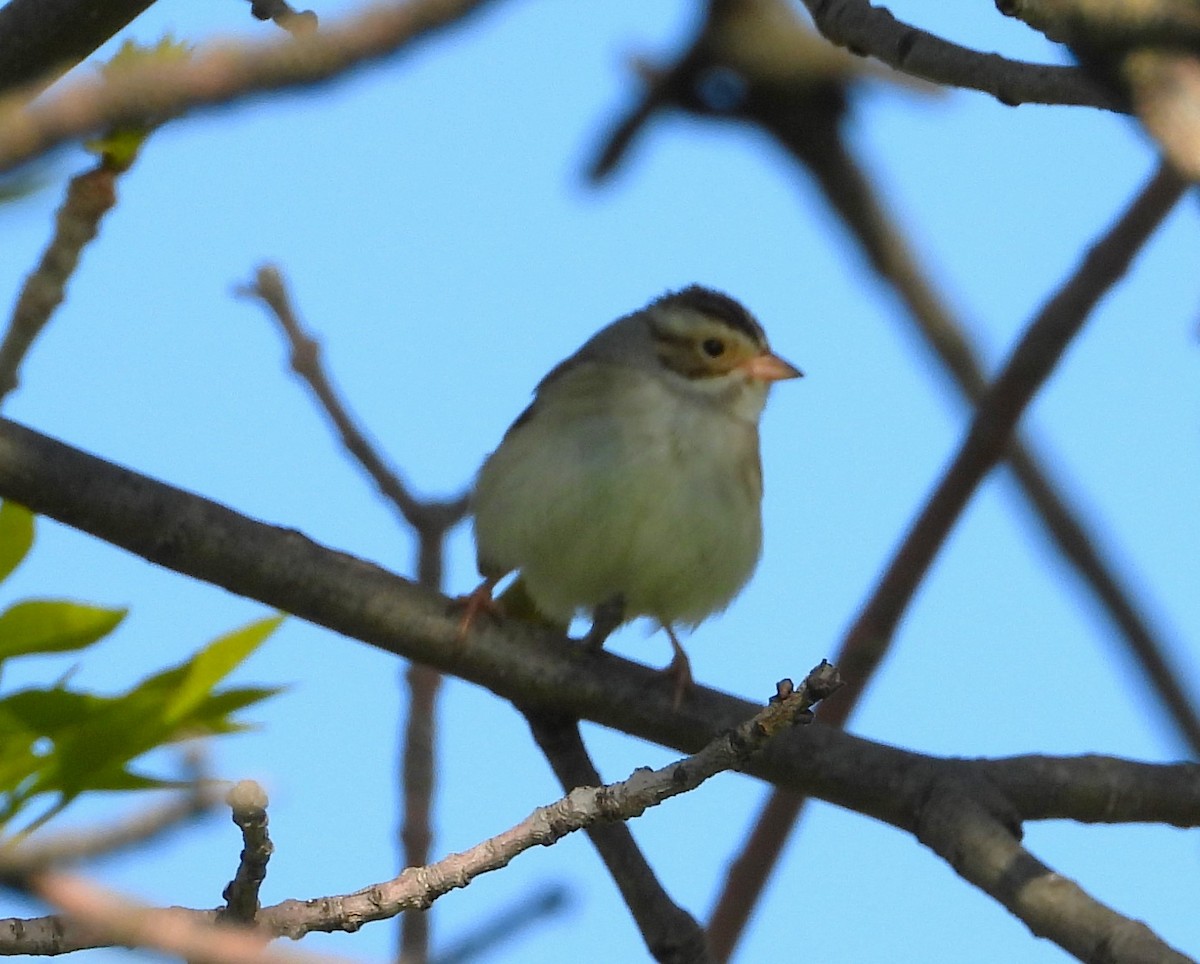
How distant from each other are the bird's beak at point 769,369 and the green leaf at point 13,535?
8.36 ft

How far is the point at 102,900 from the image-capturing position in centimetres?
286

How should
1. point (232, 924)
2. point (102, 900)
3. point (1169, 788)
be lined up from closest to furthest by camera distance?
1. point (232, 924)
2. point (102, 900)
3. point (1169, 788)

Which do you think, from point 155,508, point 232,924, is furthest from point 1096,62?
point 155,508

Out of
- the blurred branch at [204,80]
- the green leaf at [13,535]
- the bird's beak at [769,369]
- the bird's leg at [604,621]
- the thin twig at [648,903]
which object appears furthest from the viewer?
the bird's beak at [769,369]

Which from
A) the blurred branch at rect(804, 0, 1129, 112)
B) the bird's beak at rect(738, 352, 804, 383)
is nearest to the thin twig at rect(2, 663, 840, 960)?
the blurred branch at rect(804, 0, 1129, 112)

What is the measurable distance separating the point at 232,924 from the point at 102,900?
12.4 inches

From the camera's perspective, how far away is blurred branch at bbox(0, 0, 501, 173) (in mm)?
2553

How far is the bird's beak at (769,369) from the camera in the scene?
558cm

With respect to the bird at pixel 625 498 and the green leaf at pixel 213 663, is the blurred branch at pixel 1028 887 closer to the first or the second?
the bird at pixel 625 498

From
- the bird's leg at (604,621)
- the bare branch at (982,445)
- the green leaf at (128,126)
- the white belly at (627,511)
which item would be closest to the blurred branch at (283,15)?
the green leaf at (128,126)

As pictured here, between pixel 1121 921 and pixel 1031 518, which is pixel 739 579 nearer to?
pixel 1031 518

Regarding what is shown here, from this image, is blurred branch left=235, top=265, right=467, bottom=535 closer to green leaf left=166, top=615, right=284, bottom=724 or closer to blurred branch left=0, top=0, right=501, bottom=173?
green leaf left=166, top=615, right=284, bottom=724

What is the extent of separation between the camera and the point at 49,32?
3256 millimetres

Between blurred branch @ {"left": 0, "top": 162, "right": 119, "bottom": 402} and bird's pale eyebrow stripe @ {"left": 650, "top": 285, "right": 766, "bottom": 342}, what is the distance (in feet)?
8.49
